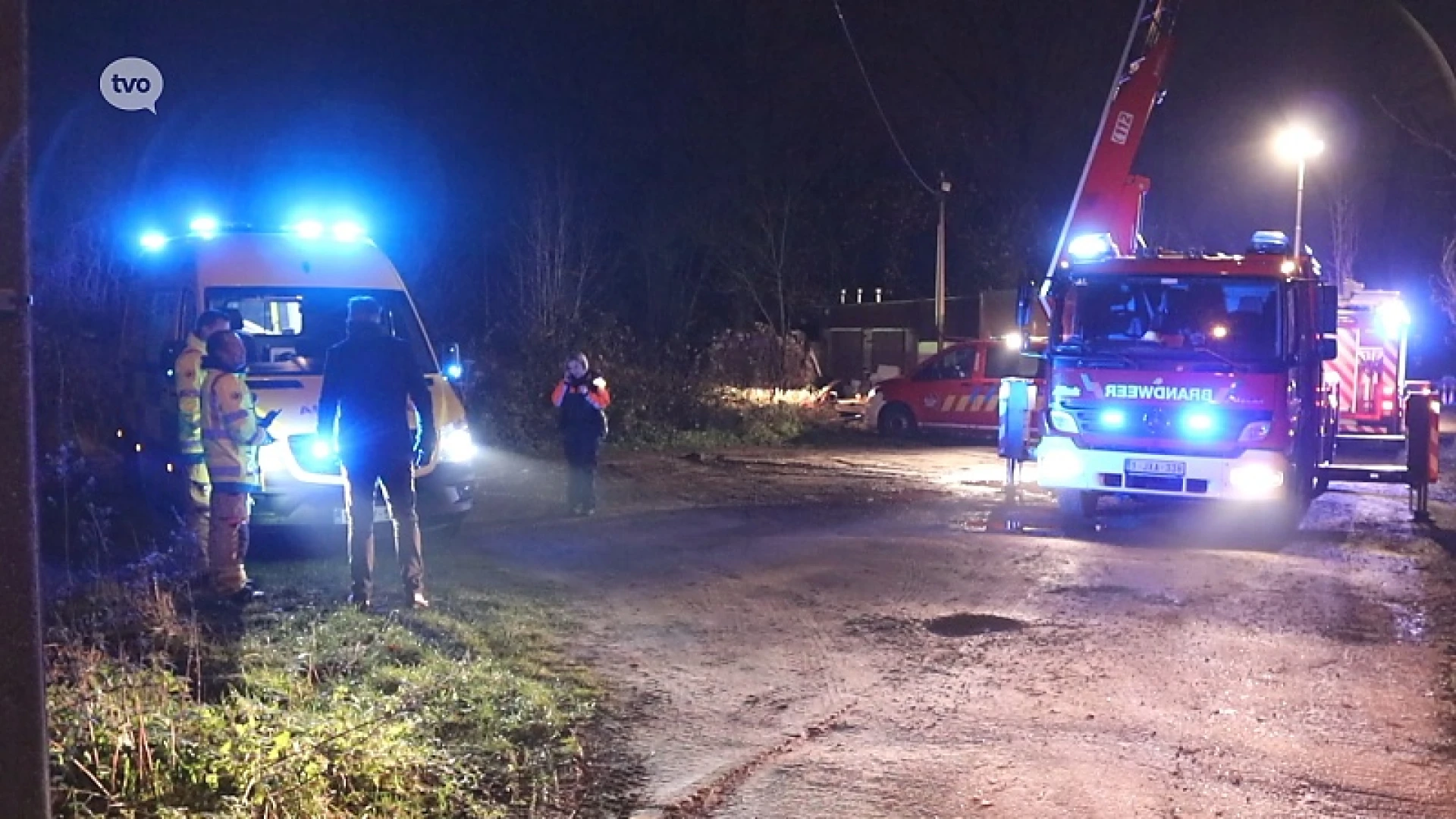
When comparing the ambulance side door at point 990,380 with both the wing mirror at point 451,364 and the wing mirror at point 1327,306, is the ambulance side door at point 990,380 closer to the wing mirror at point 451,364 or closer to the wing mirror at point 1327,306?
the wing mirror at point 1327,306

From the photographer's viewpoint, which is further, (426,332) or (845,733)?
(426,332)

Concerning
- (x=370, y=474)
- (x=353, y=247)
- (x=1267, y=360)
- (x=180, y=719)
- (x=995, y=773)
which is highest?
(x=353, y=247)

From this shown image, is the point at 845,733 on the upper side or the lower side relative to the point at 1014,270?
lower

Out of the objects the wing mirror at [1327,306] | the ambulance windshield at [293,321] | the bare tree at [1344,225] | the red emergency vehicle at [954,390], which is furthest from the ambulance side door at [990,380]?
the bare tree at [1344,225]

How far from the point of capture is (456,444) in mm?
9914

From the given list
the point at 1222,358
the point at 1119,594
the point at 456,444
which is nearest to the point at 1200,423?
the point at 1222,358

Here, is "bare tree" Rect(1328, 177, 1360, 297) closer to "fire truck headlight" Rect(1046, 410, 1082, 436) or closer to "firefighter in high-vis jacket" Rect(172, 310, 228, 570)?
"fire truck headlight" Rect(1046, 410, 1082, 436)

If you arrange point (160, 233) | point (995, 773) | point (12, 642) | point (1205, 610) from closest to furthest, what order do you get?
point (12, 642) < point (995, 773) < point (1205, 610) < point (160, 233)

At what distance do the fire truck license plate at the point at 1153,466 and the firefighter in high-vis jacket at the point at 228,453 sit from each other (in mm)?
7269

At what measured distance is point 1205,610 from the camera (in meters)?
8.54

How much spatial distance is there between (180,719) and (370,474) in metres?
2.95

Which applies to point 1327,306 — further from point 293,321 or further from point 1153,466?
point 293,321

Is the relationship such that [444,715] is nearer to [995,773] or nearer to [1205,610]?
[995,773]

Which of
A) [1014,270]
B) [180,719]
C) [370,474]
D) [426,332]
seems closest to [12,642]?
[180,719]
